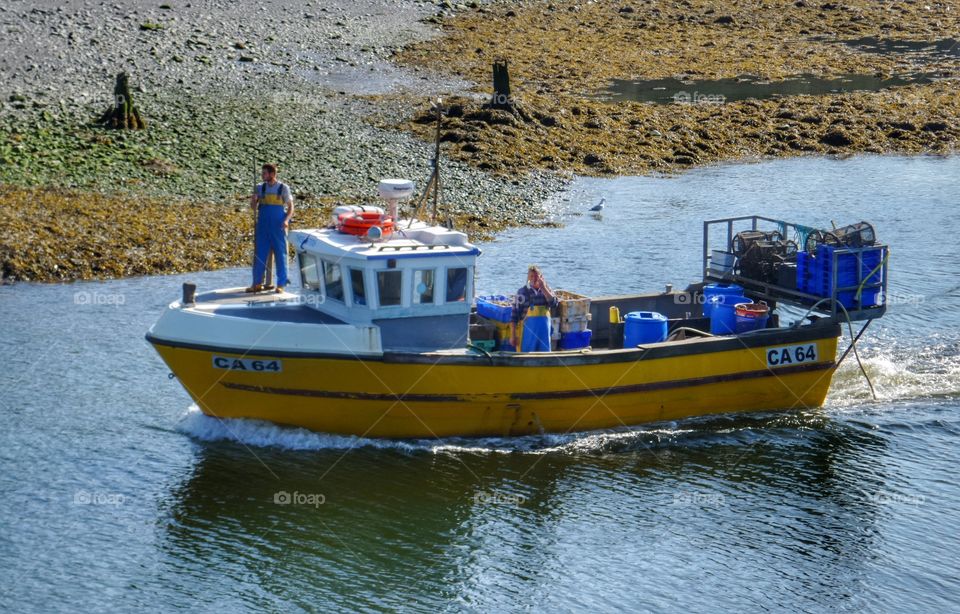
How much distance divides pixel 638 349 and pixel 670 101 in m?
31.5

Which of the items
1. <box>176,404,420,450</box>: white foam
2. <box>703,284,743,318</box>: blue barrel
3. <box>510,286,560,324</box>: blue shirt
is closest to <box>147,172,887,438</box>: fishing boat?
<box>176,404,420,450</box>: white foam

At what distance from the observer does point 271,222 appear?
22422mm

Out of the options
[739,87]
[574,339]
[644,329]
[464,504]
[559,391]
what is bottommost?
[464,504]

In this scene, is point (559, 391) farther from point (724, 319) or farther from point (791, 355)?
point (791, 355)

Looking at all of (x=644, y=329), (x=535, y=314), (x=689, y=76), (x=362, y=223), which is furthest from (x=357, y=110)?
(x=535, y=314)

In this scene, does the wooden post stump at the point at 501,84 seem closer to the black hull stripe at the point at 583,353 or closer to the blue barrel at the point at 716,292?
the blue barrel at the point at 716,292

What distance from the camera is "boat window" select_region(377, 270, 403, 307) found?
2095 cm

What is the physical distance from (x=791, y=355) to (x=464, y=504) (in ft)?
23.9

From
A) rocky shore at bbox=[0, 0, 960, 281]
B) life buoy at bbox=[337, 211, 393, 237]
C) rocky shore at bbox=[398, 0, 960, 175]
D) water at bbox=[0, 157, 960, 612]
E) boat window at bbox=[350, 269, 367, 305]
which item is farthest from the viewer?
rocky shore at bbox=[398, 0, 960, 175]

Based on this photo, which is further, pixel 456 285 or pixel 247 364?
pixel 456 285

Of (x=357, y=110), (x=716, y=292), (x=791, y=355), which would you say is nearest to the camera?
(x=791, y=355)

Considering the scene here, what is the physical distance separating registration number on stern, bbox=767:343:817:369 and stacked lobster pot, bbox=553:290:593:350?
3478mm

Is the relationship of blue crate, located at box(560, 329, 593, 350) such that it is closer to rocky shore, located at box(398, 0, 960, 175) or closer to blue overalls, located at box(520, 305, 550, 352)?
blue overalls, located at box(520, 305, 550, 352)

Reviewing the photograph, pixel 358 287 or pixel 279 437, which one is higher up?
pixel 358 287
